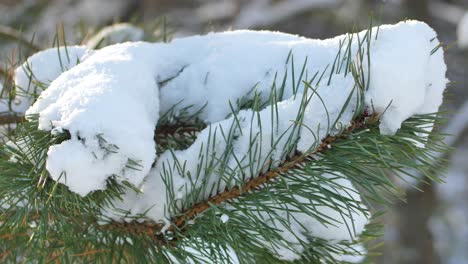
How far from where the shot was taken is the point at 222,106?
2.49ft

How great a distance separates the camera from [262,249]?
78cm

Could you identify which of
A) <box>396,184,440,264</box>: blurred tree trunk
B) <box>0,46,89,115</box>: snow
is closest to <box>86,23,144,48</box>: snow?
<box>0,46,89,115</box>: snow

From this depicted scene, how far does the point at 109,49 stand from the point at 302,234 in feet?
1.20

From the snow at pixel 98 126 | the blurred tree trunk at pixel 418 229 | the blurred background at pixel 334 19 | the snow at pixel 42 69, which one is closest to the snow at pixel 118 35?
the snow at pixel 42 69

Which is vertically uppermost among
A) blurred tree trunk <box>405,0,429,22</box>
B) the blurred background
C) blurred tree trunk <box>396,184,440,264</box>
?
blurred tree trunk <box>405,0,429,22</box>

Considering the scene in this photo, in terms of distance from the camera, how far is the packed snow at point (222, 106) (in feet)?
2.09

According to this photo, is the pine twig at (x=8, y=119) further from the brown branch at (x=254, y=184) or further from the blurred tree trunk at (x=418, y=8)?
the blurred tree trunk at (x=418, y=8)

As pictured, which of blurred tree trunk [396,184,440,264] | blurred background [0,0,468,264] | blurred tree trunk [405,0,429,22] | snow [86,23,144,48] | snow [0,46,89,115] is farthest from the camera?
blurred tree trunk [396,184,440,264]

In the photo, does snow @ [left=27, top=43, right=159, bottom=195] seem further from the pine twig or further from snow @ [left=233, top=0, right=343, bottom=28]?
snow @ [left=233, top=0, right=343, bottom=28]

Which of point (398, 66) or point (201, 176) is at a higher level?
→ point (398, 66)

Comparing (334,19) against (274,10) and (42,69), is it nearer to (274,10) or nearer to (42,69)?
(274,10)

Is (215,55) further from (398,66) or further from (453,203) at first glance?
(453,203)

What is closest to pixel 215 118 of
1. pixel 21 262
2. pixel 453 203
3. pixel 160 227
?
pixel 160 227

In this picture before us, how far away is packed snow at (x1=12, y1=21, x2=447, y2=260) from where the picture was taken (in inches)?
25.1
